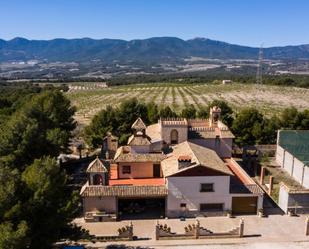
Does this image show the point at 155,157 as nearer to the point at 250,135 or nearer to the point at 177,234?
the point at 177,234

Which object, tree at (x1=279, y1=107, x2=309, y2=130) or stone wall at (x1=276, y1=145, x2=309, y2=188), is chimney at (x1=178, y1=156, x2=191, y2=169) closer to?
stone wall at (x1=276, y1=145, x2=309, y2=188)

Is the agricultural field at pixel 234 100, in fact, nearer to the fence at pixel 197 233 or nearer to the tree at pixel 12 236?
the fence at pixel 197 233

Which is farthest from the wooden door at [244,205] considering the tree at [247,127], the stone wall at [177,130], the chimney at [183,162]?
the tree at [247,127]

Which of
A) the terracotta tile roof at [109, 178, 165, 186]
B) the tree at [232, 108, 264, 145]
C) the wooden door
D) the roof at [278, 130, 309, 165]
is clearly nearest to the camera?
the wooden door

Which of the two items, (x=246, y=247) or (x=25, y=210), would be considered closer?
(x=25, y=210)

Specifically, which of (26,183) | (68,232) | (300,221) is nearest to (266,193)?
(300,221)

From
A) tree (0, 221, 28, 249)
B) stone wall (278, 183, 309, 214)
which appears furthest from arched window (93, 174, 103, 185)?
stone wall (278, 183, 309, 214)
